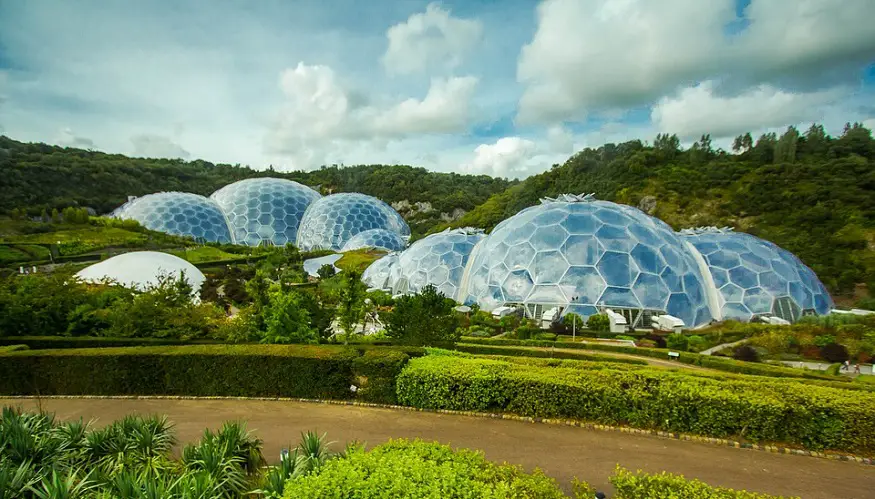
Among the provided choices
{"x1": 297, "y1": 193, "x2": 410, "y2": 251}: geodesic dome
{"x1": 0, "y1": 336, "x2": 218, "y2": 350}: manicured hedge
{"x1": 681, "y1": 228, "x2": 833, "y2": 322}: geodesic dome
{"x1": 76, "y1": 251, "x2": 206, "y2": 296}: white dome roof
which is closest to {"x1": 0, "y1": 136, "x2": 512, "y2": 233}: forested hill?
{"x1": 297, "y1": 193, "x2": 410, "y2": 251}: geodesic dome

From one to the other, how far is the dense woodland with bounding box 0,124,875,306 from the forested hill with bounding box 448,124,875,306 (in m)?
0.10

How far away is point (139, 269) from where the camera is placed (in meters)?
24.4

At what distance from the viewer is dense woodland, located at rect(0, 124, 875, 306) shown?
33.4m

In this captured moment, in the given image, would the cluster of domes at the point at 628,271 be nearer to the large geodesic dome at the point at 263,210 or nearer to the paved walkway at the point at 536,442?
the paved walkway at the point at 536,442

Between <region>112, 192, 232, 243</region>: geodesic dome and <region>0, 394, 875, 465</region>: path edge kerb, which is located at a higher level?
<region>112, 192, 232, 243</region>: geodesic dome

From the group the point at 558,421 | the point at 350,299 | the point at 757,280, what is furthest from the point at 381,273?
the point at 558,421

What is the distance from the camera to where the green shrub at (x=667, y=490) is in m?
4.24

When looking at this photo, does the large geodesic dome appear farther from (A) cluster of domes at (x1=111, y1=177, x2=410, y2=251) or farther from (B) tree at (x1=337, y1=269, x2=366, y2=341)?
(B) tree at (x1=337, y1=269, x2=366, y2=341)

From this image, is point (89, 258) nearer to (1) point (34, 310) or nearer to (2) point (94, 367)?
(1) point (34, 310)

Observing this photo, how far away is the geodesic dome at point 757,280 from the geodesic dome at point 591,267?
4.01 feet

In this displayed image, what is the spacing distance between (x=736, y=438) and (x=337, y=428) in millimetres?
7588

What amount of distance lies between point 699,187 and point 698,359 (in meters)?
38.2

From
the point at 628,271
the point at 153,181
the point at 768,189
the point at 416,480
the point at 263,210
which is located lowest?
the point at 416,480

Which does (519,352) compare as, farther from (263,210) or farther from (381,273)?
(263,210)
